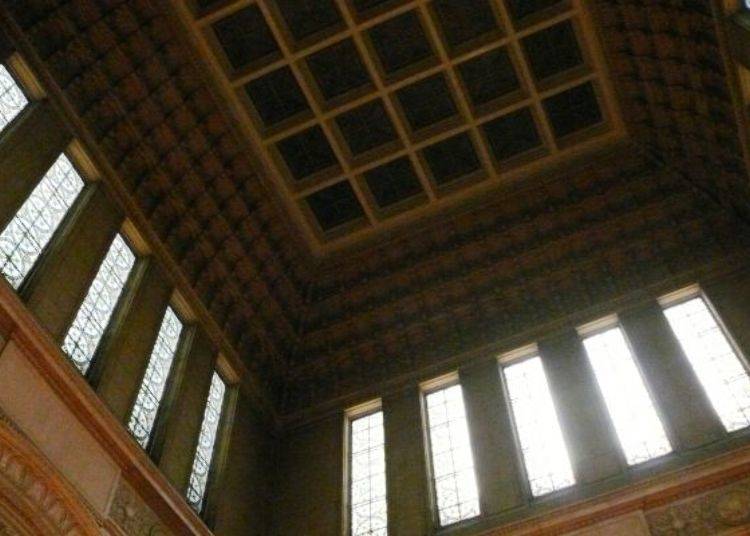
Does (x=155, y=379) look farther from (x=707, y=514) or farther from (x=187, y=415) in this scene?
(x=707, y=514)

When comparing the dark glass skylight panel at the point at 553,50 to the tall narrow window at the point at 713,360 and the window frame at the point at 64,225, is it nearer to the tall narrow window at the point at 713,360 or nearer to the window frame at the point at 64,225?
the tall narrow window at the point at 713,360

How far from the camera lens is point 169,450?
1080 cm

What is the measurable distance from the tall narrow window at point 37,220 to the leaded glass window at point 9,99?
737mm

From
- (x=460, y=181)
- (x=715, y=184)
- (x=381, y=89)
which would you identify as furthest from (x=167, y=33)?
(x=715, y=184)

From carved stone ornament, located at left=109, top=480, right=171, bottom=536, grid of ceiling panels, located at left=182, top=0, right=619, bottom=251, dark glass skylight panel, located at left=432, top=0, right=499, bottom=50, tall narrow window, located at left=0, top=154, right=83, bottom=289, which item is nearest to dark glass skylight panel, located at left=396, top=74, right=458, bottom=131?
grid of ceiling panels, located at left=182, top=0, right=619, bottom=251

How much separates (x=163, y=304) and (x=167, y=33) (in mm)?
3840

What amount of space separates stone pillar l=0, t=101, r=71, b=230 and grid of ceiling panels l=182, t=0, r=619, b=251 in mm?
3143

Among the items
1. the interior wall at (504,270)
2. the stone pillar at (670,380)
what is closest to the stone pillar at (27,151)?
the interior wall at (504,270)

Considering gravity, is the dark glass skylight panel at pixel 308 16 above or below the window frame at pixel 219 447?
above

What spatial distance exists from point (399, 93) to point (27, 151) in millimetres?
5965

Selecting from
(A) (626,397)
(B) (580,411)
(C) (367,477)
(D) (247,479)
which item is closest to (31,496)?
(D) (247,479)

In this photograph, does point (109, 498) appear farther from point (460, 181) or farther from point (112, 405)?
point (460, 181)

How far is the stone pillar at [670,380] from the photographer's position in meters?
10.4

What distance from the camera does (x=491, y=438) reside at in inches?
460
